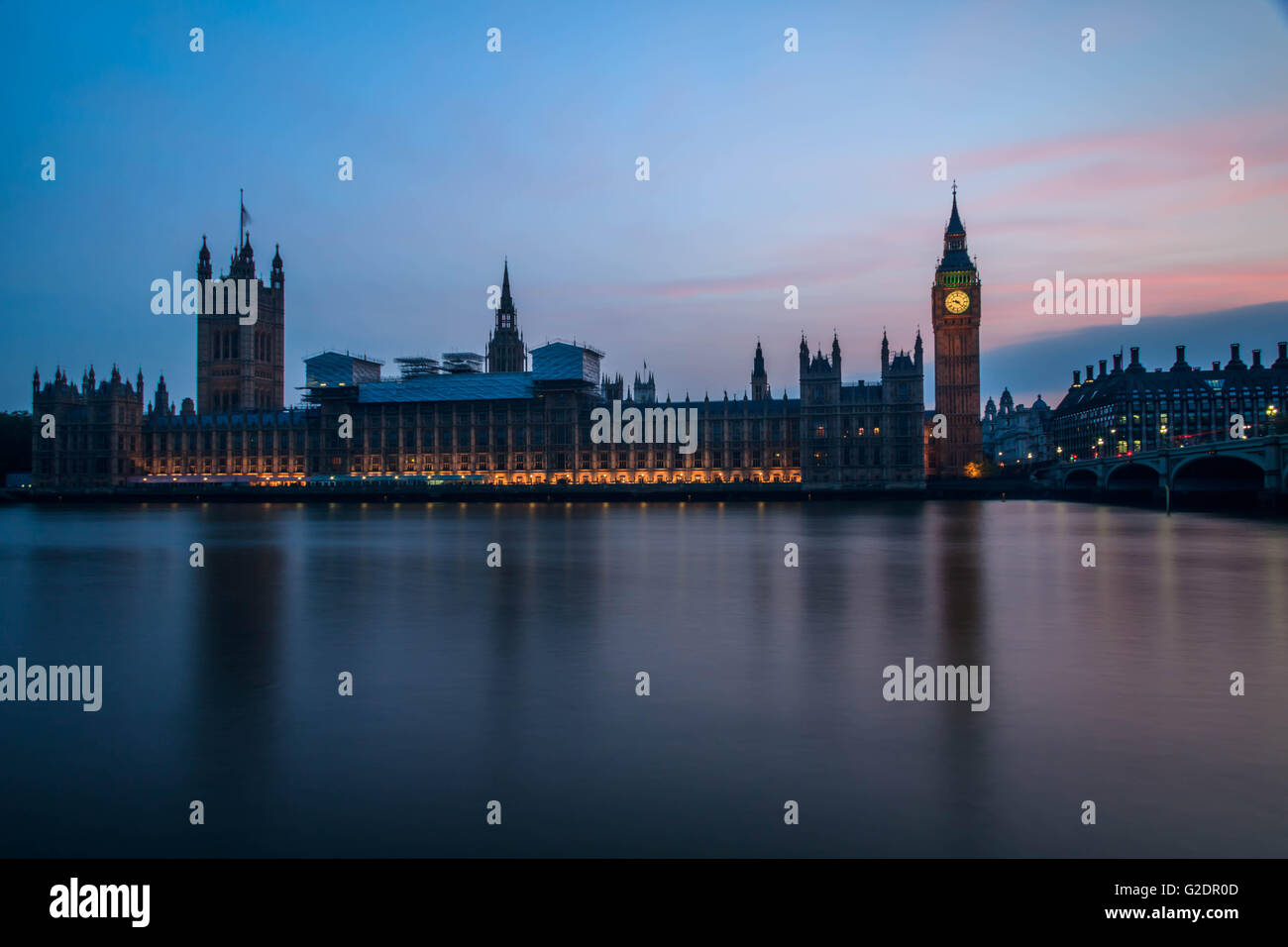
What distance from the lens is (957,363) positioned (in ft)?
438

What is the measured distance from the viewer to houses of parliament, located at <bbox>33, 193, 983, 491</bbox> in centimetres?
10944

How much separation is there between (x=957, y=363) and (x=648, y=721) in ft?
438

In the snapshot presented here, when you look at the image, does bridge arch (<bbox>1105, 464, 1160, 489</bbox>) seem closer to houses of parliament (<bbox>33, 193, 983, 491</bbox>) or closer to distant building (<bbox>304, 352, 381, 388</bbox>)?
houses of parliament (<bbox>33, 193, 983, 491</bbox>)

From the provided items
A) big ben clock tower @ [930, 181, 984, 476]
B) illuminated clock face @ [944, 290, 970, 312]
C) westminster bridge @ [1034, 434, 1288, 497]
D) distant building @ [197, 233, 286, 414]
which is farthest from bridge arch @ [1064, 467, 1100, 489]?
distant building @ [197, 233, 286, 414]

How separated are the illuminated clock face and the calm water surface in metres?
119

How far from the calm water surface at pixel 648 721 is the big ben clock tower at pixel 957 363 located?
111m

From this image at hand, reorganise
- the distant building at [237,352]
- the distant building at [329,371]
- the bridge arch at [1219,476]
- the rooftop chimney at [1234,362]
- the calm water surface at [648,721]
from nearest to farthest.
A: the calm water surface at [648,721], the bridge arch at [1219,476], the distant building at [329,371], the distant building at [237,352], the rooftop chimney at [1234,362]

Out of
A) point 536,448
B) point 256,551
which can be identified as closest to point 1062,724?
point 256,551

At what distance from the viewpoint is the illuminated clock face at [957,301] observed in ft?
440

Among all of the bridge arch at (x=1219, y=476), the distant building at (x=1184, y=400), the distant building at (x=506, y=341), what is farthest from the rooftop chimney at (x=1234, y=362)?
the distant building at (x=506, y=341)

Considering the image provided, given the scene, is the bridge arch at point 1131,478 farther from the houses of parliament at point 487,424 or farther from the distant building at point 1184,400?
the distant building at point 1184,400

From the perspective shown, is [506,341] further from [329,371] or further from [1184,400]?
[1184,400]
